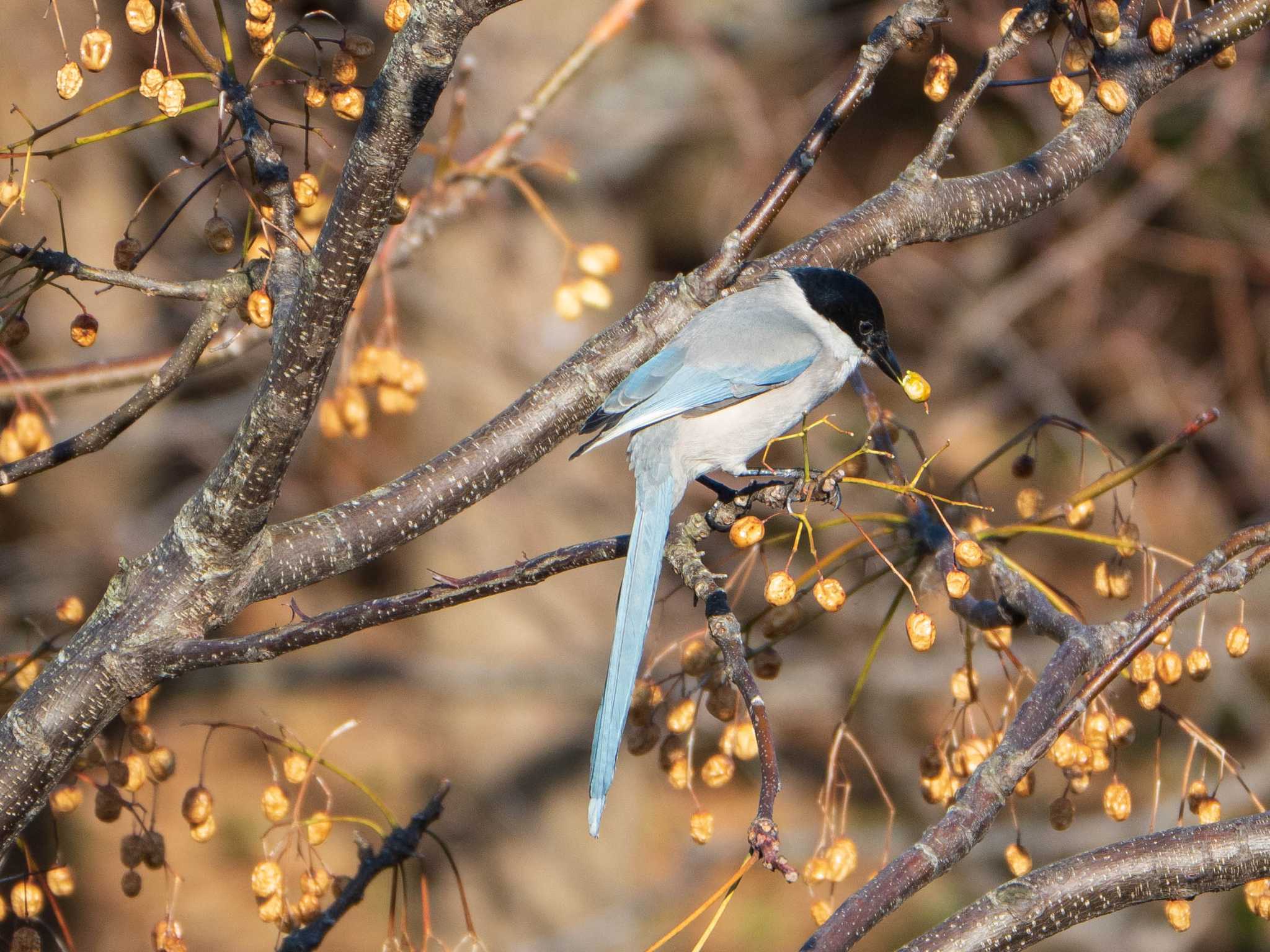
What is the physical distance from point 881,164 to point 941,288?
1.55 metres

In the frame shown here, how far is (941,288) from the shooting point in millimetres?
6641

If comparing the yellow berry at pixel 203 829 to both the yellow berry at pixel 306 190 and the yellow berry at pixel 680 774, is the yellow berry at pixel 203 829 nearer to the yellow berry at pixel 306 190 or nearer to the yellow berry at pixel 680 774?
the yellow berry at pixel 680 774

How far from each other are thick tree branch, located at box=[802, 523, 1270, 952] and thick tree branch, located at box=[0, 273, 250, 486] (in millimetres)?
1397

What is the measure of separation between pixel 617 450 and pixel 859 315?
3172 mm

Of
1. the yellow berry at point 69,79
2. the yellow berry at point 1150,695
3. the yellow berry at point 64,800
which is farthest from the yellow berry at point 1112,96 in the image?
the yellow berry at point 64,800

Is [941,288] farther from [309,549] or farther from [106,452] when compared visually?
[309,549]

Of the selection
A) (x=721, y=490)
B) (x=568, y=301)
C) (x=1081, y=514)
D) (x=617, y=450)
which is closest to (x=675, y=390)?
(x=721, y=490)

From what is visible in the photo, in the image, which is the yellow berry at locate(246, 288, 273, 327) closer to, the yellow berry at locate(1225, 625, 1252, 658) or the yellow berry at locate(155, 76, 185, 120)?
the yellow berry at locate(155, 76, 185, 120)

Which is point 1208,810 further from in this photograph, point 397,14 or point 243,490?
point 397,14

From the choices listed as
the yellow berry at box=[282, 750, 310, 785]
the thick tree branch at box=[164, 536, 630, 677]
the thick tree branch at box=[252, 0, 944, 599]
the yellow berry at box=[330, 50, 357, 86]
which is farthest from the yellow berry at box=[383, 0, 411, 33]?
the yellow berry at box=[282, 750, 310, 785]

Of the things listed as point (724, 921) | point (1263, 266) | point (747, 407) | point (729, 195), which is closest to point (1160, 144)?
point (1263, 266)

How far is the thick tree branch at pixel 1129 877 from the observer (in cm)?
176

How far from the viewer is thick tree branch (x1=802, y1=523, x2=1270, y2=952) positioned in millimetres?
1577

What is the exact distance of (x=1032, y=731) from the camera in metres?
1.77
